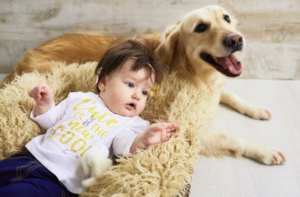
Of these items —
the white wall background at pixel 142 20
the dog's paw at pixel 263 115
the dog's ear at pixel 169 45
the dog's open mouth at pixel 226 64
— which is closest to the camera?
the dog's open mouth at pixel 226 64

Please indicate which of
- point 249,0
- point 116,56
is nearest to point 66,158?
point 116,56

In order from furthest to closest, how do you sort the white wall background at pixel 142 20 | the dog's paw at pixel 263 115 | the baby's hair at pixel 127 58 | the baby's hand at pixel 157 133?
the white wall background at pixel 142 20 < the dog's paw at pixel 263 115 < the baby's hair at pixel 127 58 < the baby's hand at pixel 157 133

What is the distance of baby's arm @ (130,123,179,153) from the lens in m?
0.92

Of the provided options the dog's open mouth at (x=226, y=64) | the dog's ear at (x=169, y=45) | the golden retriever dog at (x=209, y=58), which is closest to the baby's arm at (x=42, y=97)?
the golden retriever dog at (x=209, y=58)

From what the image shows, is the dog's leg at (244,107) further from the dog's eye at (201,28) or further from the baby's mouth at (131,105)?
the baby's mouth at (131,105)

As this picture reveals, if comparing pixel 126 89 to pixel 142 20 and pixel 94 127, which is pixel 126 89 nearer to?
pixel 94 127

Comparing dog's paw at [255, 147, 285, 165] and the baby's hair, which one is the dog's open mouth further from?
dog's paw at [255, 147, 285, 165]

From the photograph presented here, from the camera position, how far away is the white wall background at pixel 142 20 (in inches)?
68.4

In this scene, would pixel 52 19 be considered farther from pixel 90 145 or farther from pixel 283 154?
pixel 283 154

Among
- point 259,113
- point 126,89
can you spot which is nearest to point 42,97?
point 126,89

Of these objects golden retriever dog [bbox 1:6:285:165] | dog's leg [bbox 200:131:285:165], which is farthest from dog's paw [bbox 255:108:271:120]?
dog's leg [bbox 200:131:285:165]

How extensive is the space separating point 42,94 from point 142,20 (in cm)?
96

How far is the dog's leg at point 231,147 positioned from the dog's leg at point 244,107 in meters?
0.31

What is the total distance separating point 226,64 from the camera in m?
1.27
